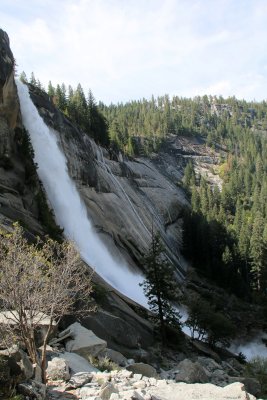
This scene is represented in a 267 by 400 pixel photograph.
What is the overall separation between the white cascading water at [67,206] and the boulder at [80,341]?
656 inches

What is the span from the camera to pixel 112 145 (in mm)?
76312

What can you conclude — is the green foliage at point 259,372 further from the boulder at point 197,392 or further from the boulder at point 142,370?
the boulder at point 197,392

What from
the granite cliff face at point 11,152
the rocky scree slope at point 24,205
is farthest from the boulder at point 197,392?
the granite cliff face at point 11,152

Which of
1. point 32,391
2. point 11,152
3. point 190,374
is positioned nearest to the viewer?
point 32,391

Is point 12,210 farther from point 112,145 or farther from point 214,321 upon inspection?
point 112,145

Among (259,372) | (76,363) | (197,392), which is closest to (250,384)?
(259,372)

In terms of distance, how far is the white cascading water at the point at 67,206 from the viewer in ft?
129

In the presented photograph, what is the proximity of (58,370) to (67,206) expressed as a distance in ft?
102

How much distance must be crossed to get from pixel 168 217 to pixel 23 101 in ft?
110

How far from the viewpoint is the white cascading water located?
39.2m

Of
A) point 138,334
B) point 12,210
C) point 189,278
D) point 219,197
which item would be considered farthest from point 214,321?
point 219,197

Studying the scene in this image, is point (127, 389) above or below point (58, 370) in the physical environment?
below

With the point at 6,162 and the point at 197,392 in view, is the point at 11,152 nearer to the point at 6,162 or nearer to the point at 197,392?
the point at 6,162

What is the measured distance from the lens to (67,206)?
143 feet
